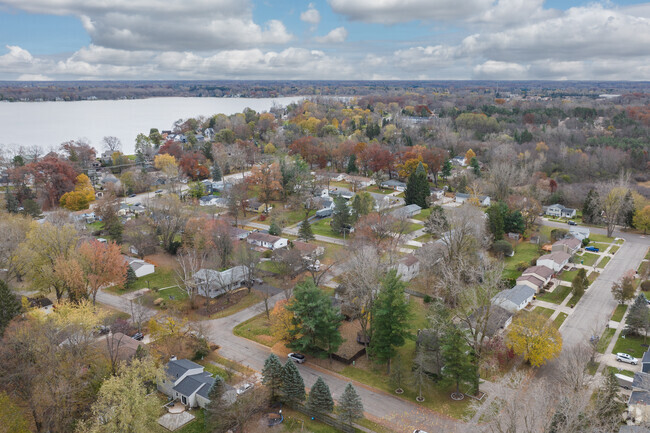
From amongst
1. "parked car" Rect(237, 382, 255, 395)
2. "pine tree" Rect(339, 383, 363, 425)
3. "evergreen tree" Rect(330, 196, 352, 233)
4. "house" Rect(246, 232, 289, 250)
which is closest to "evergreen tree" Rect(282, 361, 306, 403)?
"parked car" Rect(237, 382, 255, 395)

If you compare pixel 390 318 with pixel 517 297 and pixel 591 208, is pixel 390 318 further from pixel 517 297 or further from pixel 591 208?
pixel 591 208

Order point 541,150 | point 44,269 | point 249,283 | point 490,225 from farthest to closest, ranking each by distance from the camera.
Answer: point 541,150 < point 490,225 < point 249,283 < point 44,269

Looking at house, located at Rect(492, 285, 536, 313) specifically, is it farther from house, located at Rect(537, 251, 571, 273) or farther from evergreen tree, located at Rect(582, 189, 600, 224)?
evergreen tree, located at Rect(582, 189, 600, 224)

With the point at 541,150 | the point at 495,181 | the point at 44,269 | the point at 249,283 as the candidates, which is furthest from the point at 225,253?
the point at 541,150

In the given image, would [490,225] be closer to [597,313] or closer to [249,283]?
[597,313]

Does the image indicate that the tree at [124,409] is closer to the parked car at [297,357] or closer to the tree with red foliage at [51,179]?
the parked car at [297,357]

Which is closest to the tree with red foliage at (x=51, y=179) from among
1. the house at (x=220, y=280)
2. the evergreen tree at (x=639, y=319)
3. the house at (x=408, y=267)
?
the house at (x=220, y=280)

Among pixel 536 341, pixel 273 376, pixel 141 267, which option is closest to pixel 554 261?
pixel 536 341
